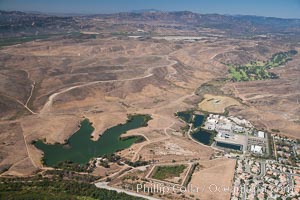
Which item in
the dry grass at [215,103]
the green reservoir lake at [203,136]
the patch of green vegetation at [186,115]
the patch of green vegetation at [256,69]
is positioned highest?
the patch of green vegetation at [256,69]

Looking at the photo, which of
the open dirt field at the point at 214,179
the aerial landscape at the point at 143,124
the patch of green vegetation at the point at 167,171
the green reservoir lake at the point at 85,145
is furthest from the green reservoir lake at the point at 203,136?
the patch of green vegetation at the point at 167,171

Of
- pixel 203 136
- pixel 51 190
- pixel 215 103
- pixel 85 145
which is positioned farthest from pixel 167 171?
pixel 215 103

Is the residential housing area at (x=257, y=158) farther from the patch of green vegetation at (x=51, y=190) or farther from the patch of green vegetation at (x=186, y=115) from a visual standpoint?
the patch of green vegetation at (x=51, y=190)

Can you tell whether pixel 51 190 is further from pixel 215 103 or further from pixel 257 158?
pixel 215 103

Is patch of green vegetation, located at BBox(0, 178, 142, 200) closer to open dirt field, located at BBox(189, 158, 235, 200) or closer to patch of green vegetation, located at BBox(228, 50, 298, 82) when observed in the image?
open dirt field, located at BBox(189, 158, 235, 200)

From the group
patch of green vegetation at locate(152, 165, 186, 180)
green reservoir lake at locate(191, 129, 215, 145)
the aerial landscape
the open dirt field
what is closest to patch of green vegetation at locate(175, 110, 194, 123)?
the aerial landscape
